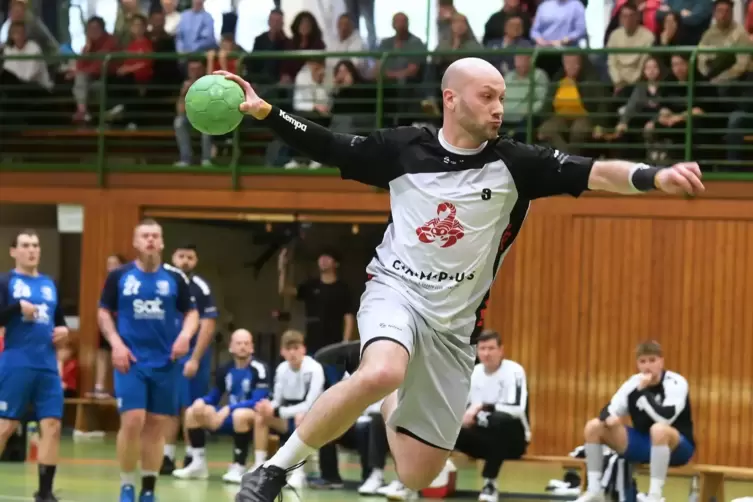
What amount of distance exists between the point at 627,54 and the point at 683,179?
9.62 meters

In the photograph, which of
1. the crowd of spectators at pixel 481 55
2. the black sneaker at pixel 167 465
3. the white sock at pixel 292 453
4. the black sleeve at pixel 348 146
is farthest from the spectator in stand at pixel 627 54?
the white sock at pixel 292 453

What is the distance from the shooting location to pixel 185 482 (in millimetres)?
11852

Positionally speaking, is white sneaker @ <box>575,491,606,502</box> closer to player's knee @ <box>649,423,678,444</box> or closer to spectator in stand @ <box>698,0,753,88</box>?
player's knee @ <box>649,423,678,444</box>

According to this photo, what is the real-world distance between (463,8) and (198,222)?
515 cm

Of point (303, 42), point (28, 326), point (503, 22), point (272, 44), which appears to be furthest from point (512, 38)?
point (28, 326)

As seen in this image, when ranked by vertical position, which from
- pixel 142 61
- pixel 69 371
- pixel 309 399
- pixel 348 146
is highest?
pixel 142 61

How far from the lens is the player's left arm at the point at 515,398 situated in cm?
1116

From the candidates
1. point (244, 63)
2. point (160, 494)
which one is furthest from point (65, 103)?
point (160, 494)

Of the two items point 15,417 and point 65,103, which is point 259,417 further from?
point 65,103

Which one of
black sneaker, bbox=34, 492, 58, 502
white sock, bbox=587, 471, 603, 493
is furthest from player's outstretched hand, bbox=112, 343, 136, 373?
white sock, bbox=587, 471, 603, 493

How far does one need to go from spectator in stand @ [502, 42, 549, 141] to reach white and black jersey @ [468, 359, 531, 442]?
401 centimetres

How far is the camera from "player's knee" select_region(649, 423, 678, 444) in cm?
1052

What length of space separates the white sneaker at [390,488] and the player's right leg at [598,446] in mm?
1454

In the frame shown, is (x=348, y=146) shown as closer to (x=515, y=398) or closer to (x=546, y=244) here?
(x=515, y=398)
